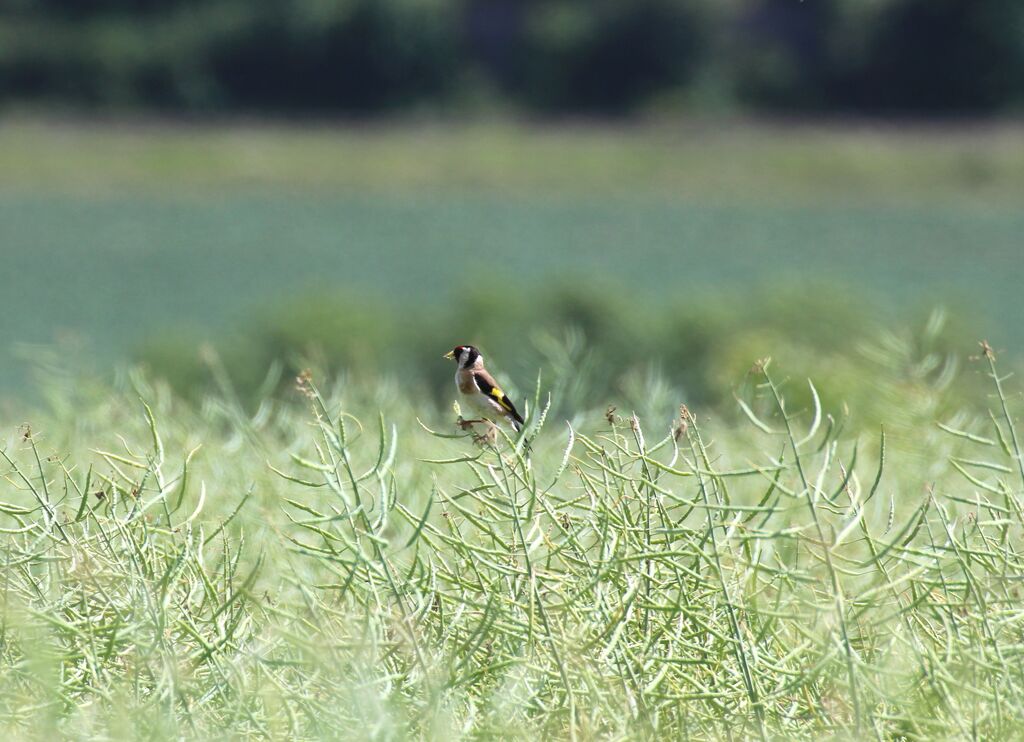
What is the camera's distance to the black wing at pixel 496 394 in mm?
4114

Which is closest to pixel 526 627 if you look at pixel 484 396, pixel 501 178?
pixel 484 396

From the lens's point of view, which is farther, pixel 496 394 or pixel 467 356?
pixel 467 356

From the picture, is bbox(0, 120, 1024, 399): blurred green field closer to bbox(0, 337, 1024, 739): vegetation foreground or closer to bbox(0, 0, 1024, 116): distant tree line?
bbox(0, 0, 1024, 116): distant tree line

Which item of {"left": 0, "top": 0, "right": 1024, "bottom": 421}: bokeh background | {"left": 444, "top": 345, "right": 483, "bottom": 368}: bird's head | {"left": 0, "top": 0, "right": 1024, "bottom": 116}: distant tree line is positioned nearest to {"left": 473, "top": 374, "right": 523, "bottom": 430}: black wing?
{"left": 444, "top": 345, "right": 483, "bottom": 368}: bird's head

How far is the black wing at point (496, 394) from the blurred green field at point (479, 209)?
27.6 m

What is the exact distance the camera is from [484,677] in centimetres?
330

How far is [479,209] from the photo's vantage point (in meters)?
44.2

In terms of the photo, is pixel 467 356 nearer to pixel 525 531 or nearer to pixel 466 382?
pixel 466 382

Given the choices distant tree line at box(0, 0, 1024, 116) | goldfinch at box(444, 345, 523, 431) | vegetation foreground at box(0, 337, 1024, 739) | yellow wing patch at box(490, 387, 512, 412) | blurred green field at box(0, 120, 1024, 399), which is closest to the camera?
vegetation foreground at box(0, 337, 1024, 739)

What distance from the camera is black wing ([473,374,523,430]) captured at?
13.5ft

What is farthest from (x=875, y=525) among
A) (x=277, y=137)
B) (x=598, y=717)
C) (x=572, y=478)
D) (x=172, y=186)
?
(x=277, y=137)

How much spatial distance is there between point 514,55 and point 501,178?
15.2m

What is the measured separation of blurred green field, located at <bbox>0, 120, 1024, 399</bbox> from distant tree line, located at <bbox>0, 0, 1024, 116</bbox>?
584 cm

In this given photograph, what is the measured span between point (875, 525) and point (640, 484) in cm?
268
